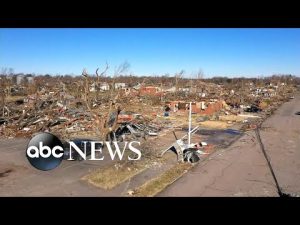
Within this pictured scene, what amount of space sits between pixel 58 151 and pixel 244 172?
8.33m

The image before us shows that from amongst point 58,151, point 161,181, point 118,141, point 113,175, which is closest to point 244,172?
point 161,181

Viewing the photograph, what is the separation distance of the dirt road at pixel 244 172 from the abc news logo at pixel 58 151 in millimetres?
3475

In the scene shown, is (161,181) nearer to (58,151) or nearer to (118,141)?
(58,151)

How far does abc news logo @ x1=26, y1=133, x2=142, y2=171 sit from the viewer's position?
13.6 m

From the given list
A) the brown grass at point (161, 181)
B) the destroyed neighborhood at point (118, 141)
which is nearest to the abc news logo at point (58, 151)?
the destroyed neighborhood at point (118, 141)

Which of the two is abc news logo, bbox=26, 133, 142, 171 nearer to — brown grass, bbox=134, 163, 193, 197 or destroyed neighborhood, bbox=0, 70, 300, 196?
destroyed neighborhood, bbox=0, 70, 300, 196

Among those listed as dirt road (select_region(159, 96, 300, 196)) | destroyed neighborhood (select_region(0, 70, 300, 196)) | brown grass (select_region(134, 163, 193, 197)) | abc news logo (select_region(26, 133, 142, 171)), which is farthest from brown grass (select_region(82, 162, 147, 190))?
dirt road (select_region(159, 96, 300, 196))

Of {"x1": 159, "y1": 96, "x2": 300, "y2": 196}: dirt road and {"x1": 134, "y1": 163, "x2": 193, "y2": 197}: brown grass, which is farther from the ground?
{"x1": 134, "y1": 163, "x2": 193, "y2": 197}: brown grass

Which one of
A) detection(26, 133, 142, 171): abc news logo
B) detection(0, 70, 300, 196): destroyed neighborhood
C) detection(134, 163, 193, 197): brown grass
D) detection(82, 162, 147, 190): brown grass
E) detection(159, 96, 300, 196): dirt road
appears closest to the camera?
detection(134, 163, 193, 197): brown grass

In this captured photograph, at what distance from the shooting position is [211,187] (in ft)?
36.0

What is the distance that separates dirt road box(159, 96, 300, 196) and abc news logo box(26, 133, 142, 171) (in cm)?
348

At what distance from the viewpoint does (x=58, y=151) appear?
14.9 meters
